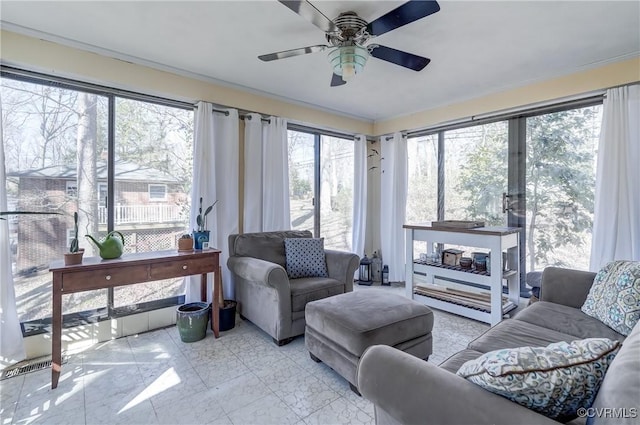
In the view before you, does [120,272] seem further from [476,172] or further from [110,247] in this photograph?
[476,172]

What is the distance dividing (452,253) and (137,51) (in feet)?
11.6

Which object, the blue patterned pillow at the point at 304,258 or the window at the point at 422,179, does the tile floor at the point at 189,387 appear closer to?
the blue patterned pillow at the point at 304,258

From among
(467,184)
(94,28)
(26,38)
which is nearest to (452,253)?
(467,184)

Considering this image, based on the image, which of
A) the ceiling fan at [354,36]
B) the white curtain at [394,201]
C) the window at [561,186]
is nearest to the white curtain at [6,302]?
the ceiling fan at [354,36]

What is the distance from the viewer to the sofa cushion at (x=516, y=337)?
1515 millimetres

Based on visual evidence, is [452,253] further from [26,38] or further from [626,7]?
[26,38]

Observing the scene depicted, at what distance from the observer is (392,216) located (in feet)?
13.9

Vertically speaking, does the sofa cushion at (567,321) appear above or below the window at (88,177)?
below

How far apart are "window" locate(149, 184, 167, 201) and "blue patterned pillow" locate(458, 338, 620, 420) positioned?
289 cm

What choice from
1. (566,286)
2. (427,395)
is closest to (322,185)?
(566,286)

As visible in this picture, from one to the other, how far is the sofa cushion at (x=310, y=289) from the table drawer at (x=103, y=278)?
1.15m

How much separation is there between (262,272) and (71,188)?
5.65 feet

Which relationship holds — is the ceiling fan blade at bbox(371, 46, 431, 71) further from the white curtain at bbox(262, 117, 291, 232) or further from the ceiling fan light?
the white curtain at bbox(262, 117, 291, 232)

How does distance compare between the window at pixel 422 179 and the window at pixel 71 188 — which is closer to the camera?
the window at pixel 71 188
